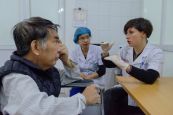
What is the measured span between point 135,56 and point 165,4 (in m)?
1.38

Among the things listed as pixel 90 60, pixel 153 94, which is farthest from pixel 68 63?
pixel 90 60

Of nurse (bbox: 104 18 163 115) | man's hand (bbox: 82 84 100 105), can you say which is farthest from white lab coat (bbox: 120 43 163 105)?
man's hand (bbox: 82 84 100 105)

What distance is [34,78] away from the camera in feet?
3.47

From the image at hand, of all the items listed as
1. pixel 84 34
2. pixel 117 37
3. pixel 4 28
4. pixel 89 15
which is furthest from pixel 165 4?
pixel 4 28

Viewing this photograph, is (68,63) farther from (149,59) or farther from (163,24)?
(163,24)

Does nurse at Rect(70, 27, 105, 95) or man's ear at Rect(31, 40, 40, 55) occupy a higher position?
man's ear at Rect(31, 40, 40, 55)

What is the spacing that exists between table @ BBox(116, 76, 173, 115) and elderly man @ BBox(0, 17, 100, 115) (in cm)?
36

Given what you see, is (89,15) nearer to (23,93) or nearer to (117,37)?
(117,37)

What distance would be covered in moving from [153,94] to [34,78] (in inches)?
33.3

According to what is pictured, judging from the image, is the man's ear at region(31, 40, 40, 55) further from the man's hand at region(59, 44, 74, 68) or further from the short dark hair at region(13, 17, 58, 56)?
the man's hand at region(59, 44, 74, 68)

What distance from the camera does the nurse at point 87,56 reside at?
8.63 ft

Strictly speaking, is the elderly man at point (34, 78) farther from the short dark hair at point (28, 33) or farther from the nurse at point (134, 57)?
the nurse at point (134, 57)

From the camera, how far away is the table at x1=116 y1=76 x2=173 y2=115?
127 centimetres

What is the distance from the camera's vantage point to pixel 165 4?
3250 mm
